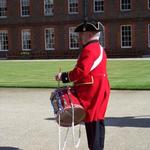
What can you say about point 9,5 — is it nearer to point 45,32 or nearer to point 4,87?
point 45,32

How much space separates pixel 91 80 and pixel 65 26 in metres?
43.0

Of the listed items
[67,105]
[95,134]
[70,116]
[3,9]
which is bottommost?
[95,134]

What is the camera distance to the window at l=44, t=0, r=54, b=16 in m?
49.9

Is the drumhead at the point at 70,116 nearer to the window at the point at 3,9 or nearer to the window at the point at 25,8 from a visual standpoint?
the window at the point at 25,8

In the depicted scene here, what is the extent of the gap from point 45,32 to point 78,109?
1736 inches

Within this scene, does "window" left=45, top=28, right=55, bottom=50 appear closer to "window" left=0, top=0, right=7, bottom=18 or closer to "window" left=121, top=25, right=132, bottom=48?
"window" left=0, top=0, right=7, bottom=18

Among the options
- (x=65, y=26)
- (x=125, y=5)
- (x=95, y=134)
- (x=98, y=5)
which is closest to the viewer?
(x=95, y=134)

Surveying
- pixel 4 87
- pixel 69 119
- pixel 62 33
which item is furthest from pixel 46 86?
pixel 62 33

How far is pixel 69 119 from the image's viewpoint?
640 cm

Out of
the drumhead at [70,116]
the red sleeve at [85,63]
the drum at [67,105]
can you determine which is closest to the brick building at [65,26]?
the drumhead at [70,116]

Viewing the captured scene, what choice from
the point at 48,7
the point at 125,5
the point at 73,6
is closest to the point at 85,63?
the point at 125,5

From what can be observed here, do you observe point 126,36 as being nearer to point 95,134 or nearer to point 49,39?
point 49,39

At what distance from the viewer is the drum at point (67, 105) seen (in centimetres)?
616

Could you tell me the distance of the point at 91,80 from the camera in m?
6.11
